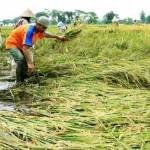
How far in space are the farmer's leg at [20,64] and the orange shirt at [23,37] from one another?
10 centimetres

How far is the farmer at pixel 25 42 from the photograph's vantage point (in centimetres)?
752

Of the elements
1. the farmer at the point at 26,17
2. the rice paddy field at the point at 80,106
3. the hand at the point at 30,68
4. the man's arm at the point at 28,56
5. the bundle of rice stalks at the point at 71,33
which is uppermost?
the farmer at the point at 26,17

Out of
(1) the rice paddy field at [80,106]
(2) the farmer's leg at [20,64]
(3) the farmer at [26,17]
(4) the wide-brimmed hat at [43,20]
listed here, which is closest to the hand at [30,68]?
(1) the rice paddy field at [80,106]

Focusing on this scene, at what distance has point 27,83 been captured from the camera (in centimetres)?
781

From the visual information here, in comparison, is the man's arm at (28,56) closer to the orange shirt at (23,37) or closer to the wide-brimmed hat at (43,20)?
the orange shirt at (23,37)

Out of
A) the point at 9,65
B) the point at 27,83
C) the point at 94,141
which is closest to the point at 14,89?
the point at 27,83

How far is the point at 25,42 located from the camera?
24.7 feet

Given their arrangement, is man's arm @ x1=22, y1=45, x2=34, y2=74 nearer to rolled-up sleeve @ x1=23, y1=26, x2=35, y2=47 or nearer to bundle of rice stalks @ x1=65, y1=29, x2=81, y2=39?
rolled-up sleeve @ x1=23, y1=26, x2=35, y2=47

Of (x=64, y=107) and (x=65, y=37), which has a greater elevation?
(x=65, y=37)

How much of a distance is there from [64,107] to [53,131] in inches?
42.9

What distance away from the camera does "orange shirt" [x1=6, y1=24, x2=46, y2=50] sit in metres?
7.52

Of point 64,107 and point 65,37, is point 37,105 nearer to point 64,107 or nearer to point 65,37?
point 64,107

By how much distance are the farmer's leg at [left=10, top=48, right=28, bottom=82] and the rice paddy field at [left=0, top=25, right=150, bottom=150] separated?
0.23 metres

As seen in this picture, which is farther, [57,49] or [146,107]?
[57,49]
